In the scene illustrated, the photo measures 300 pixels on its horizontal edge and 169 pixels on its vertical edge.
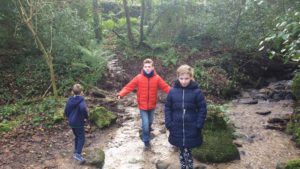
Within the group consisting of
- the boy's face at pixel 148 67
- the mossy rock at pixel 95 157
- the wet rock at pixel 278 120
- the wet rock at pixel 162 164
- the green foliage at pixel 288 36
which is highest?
the green foliage at pixel 288 36

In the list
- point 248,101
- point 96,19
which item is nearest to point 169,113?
point 248,101

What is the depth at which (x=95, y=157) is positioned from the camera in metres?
7.79

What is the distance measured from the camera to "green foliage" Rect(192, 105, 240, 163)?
774cm

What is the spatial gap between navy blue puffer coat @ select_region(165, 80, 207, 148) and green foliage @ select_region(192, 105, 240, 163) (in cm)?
154

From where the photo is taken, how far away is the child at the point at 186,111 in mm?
6195

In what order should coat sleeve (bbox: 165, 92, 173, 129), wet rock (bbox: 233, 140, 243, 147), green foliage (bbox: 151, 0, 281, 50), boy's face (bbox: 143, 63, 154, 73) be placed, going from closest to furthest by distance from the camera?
coat sleeve (bbox: 165, 92, 173, 129)
boy's face (bbox: 143, 63, 154, 73)
wet rock (bbox: 233, 140, 243, 147)
green foliage (bbox: 151, 0, 281, 50)

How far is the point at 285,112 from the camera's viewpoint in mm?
12117

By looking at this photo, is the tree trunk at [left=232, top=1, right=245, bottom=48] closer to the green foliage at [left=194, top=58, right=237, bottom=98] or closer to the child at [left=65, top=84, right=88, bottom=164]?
the green foliage at [left=194, top=58, right=237, bottom=98]


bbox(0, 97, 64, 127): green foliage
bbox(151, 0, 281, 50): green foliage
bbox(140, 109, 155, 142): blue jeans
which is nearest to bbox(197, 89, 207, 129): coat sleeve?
bbox(140, 109, 155, 142): blue jeans

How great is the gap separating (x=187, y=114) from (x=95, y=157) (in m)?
2.56

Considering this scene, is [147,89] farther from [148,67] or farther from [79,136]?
[79,136]

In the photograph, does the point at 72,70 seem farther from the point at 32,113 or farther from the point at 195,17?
the point at 195,17

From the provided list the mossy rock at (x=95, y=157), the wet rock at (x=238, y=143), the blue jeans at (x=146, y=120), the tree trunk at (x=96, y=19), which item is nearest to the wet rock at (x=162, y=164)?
the blue jeans at (x=146, y=120)

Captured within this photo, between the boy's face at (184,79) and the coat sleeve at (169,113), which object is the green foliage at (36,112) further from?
the boy's face at (184,79)
